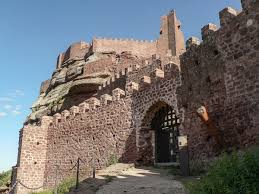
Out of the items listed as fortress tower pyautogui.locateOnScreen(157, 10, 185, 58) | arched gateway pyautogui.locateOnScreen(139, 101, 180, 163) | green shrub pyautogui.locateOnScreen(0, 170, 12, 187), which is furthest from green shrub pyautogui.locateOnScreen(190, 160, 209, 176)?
fortress tower pyautogui.locateOnScreen(157, 10, 185, 58)

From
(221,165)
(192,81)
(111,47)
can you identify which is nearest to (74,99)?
(111,47)

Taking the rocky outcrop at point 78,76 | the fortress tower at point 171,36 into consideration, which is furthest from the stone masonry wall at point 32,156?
the fortress tower at point 171,36

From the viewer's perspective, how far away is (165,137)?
13695 mm

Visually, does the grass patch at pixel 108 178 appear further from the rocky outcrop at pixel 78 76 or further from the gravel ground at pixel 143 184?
the rocky outcrop at pixel 78 76

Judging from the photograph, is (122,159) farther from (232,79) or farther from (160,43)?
(160,43)

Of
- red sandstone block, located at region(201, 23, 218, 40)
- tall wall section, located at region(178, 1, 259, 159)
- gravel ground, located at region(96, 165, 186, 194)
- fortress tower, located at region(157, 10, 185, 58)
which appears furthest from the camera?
fortress tower, located at region(157, 10, 185, 58)

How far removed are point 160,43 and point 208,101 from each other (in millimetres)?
19516

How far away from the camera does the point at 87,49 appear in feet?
96.9

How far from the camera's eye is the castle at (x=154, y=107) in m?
9.26

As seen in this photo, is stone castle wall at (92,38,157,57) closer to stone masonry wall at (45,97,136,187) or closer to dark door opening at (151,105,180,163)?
stone masonry wall at (45,97,136,187)

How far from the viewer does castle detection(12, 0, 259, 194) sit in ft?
30.4

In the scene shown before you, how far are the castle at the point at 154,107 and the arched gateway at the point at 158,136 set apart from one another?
0.04 m

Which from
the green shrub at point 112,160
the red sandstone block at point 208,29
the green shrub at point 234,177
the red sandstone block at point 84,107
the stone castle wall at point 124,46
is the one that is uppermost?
the stone castle wall at point 124,46

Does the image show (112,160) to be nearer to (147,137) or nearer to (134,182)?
(147,137)
